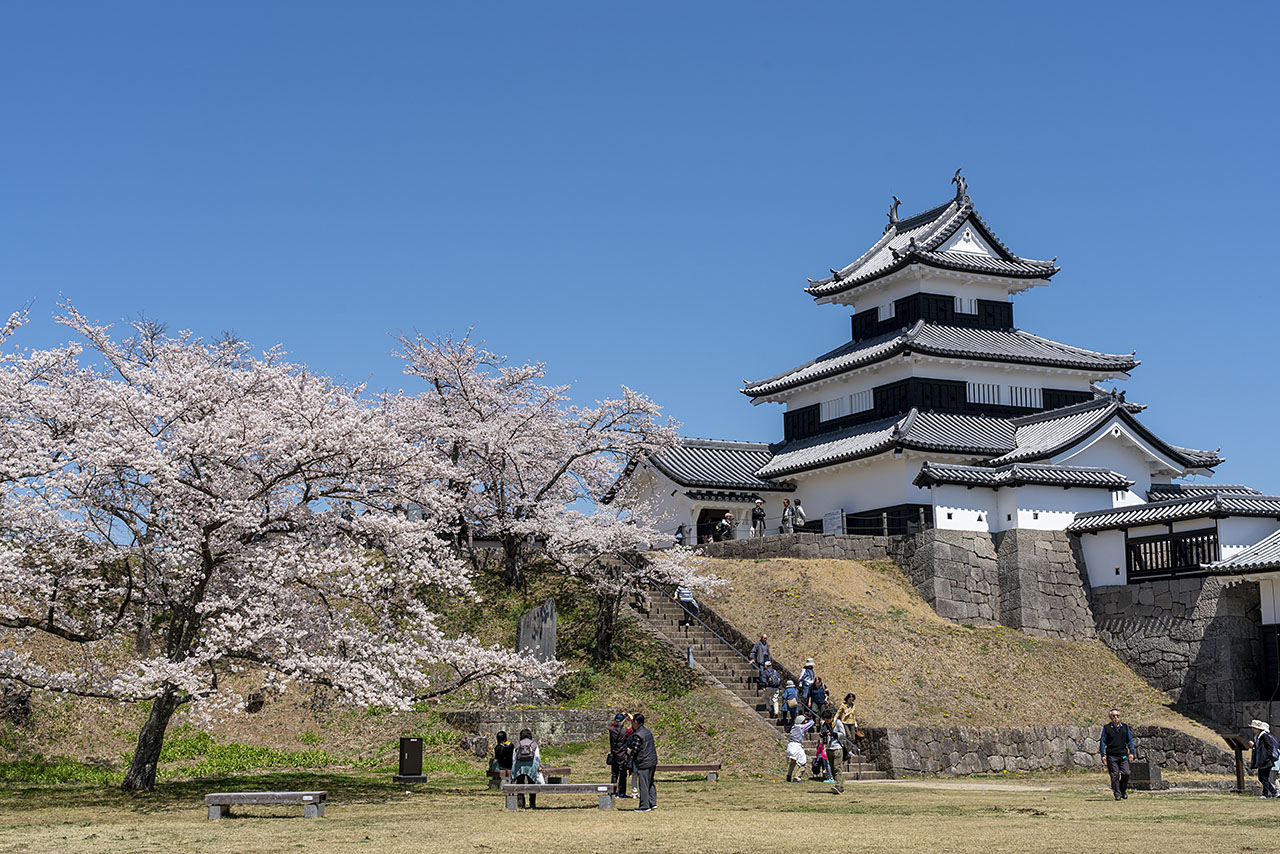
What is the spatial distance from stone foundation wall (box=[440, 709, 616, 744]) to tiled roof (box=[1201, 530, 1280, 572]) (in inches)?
654

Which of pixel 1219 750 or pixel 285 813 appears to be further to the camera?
pixel 1219 750

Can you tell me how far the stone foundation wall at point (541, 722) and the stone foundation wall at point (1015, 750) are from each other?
253 inches

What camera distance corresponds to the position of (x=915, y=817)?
Result: 742 inches

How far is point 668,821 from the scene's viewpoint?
18297 millimetres

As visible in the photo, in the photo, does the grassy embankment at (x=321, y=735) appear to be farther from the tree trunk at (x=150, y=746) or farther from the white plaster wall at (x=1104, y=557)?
the white plaster wall at (x=1104, y=557)

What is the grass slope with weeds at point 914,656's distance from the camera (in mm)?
31656

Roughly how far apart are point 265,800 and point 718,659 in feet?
54.5

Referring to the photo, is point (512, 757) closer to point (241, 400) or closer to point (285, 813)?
point (285, 813)

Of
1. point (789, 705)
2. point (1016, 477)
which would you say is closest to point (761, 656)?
point (789, 705)

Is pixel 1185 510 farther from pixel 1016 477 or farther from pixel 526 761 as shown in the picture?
pixel 526 761

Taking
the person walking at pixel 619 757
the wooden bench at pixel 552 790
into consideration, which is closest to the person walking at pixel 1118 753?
the person walking at pixel 619 757

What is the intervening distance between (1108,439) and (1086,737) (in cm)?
1264

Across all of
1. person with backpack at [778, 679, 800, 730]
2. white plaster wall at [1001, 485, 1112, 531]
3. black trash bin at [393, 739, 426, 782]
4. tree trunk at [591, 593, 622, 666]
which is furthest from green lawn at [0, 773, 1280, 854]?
white plaster wall at [1001, 485, 1112, 531]

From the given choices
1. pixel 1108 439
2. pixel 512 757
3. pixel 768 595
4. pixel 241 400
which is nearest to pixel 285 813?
pixel 512 757
